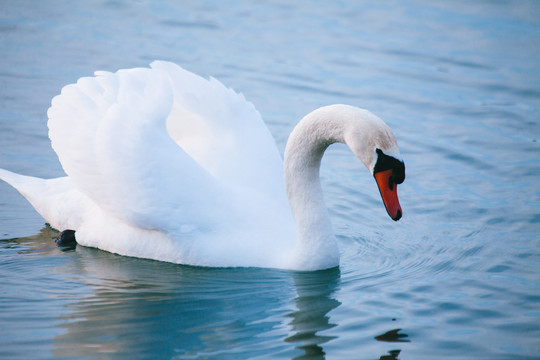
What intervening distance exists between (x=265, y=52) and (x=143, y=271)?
23.2ft

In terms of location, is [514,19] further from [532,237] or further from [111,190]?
[111,190]

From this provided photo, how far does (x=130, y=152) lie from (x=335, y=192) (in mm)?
3046

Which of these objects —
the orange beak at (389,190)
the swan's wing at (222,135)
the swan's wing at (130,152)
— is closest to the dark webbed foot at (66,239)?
the swan's wing at (130,152)

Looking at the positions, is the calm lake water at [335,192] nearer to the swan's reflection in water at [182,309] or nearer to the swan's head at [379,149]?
the swan's reflection in water at [182,309]

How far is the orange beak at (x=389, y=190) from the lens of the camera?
7.52 m

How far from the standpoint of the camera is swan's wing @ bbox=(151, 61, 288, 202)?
886 cm

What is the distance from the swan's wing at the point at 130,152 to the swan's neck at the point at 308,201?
749 mm

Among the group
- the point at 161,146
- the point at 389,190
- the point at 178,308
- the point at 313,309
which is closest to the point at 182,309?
the point at 178,308

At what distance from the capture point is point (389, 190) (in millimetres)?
7586

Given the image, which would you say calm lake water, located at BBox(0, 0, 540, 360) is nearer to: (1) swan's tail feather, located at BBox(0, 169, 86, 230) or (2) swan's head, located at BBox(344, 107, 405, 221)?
(1) swan's tail feather, located at BBox(0, 169, 86, 230)

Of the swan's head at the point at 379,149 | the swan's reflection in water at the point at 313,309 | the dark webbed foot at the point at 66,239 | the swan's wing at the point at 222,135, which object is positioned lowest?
the swan's reflection in water at the point at 313,309

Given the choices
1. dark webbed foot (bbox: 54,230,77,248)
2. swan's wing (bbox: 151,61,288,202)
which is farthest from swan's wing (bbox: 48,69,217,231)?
dark webbed foot (bbox: 54,230,77,248)

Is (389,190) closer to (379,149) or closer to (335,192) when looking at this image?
(379,149)

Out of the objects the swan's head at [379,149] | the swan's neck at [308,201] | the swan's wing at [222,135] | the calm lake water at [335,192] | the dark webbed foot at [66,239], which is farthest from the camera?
the dark webbed foot at [66,239]
